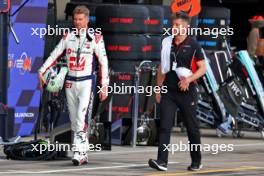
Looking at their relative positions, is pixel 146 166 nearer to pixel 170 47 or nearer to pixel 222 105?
pixel 170 47

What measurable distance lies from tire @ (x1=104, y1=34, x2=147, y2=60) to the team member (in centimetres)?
317

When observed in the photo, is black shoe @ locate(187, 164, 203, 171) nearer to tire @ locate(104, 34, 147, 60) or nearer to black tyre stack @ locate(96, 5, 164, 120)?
black tyre stack @ locate(96, 5, 164, 120)

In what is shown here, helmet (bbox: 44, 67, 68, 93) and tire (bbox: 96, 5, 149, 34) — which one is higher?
tire (bbox: 96, 5, 149, 34)

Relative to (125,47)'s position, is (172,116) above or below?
below

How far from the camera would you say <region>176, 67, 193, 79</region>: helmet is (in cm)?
1213

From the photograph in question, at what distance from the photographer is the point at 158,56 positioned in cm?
1594

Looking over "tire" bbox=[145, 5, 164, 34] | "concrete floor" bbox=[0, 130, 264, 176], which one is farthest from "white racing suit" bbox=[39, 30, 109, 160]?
"tire" bbox=[145, 5, 164, 34]

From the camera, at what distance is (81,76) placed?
1267cm

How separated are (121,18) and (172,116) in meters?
3.68

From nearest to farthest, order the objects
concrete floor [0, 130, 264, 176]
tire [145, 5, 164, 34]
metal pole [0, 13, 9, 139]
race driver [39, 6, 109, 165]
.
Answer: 1. concrete floor [0, 130, 264, 176]
2. race driver [39, 6, 109, 165]
3. metal pole [0, 13, 9, 139]
4. tire [145, 5, 164, 34]

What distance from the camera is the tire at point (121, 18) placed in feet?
51.1

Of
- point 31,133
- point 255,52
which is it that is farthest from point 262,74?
point 31,133

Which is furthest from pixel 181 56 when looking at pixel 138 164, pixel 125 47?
pixel 125 47

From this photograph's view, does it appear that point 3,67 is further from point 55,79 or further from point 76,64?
point 76,64
